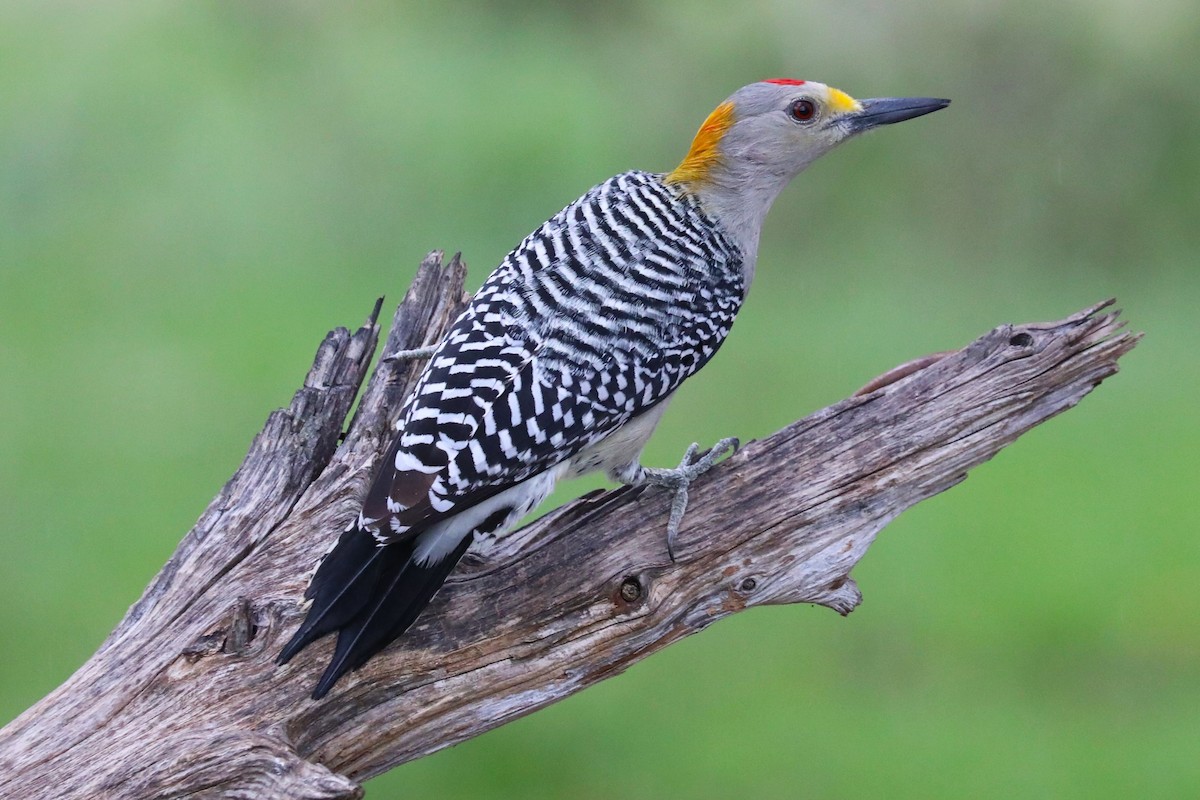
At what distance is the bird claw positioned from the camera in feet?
9.98

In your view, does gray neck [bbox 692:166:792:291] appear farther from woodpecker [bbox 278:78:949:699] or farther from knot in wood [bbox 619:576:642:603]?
knot in wood [bbox 619:576:642:603]

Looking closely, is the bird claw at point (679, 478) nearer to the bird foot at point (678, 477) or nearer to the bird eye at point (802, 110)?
the bird foot at point (678, 477)

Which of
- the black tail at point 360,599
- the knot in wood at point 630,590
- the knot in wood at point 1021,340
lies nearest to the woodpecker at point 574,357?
the black tail at point 360,599

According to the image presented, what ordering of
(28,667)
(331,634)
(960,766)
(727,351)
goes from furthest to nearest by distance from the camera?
(727,351), (28,667), (960,766), (331,634)

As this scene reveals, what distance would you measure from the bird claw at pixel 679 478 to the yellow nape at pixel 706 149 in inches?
32.3

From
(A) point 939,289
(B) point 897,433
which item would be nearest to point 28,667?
(B) point 897,433

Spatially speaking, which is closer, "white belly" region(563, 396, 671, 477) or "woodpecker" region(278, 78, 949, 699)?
"woodpecker" region(278, 78, 949, 699)

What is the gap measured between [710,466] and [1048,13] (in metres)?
4.01

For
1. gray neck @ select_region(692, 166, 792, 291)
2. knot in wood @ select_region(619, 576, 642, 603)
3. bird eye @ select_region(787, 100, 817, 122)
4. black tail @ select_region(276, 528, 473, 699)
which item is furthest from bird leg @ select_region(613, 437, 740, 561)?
bird eye @ select_region(787, 100, 817, 122)

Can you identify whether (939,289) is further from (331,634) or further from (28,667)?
(28,667)

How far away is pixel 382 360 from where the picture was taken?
11.3 feet

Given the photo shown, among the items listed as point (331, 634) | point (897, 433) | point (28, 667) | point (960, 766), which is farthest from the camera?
point (28, 667)

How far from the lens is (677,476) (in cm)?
308

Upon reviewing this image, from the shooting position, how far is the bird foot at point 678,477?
304 centimetres
